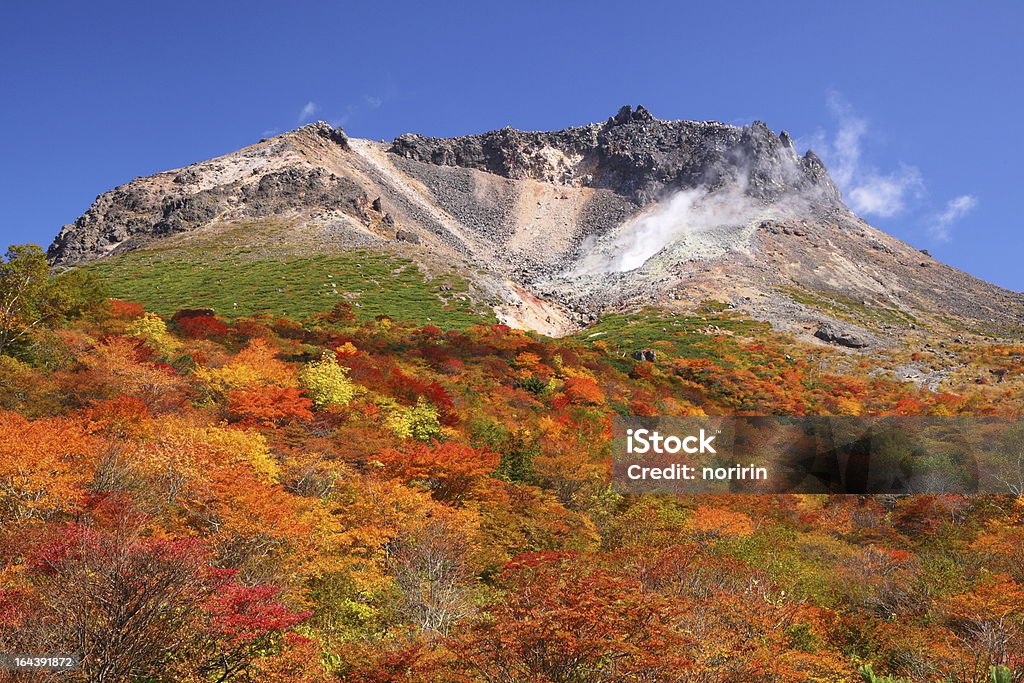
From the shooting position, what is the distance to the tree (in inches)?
1157

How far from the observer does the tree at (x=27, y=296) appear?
2939 centimetres

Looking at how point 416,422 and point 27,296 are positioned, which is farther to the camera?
point 416,422

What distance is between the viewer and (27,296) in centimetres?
3100

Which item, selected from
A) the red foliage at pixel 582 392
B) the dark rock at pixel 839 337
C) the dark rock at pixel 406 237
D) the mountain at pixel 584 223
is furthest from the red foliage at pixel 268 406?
the dark rock at pixel 406 237

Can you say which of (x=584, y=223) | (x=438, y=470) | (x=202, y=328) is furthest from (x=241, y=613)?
(x=584, y=223)

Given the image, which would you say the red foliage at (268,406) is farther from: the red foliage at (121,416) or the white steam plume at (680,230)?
the white steam plume at (680,230)

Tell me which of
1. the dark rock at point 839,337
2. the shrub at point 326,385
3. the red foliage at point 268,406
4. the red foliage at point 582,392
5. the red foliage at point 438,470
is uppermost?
the dark rock at point 839,337

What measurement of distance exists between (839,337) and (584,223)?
228 feet

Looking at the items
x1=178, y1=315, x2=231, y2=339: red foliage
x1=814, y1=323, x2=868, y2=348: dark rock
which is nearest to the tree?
x1=178, y1=315, x2=231, y2=339: red foliage

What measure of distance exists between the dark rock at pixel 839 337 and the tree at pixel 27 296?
68525 mm

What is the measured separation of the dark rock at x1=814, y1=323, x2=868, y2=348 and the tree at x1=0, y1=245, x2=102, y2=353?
225ft

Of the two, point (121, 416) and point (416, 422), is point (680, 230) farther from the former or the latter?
point (121, 416)

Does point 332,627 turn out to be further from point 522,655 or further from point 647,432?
point 647,432

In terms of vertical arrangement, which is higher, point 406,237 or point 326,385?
point 406,237
